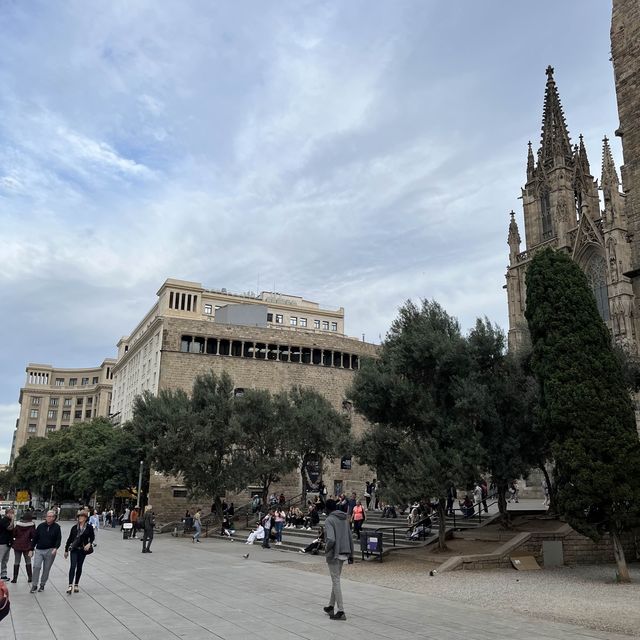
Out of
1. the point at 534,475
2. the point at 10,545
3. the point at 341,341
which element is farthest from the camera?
the point at 341,341

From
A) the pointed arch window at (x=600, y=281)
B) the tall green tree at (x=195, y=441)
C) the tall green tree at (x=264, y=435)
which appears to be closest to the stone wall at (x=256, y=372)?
the tall green tree at (x=195, y=441)

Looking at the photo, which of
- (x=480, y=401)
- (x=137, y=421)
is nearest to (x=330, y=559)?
(x=480, y=401)

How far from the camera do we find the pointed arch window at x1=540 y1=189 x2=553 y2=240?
65.8 metres

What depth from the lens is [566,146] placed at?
2704 inches

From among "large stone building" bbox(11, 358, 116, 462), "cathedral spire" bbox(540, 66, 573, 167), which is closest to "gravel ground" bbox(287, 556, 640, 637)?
"cathedral spire" bbox(540, 66, 573, 167)

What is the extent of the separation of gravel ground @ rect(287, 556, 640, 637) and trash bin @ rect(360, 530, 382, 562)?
22.7 inches

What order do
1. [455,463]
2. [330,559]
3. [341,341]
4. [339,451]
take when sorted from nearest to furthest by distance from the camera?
[330,559] < [455,463] < [339,451] < [341,341]

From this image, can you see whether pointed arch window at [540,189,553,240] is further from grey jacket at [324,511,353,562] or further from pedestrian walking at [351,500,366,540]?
grey jacket at [324,511,353,562]

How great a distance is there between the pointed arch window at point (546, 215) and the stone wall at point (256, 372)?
80.1 ft

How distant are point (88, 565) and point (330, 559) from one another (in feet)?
36.1

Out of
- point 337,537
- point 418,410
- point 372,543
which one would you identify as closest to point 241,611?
point 337,537

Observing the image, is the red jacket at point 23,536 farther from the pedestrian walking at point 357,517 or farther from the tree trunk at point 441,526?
the pedestrian walking at point 357,517

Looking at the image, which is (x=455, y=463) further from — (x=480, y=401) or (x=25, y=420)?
(x=25, y=420)

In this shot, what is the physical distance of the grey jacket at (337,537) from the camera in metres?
9.29
